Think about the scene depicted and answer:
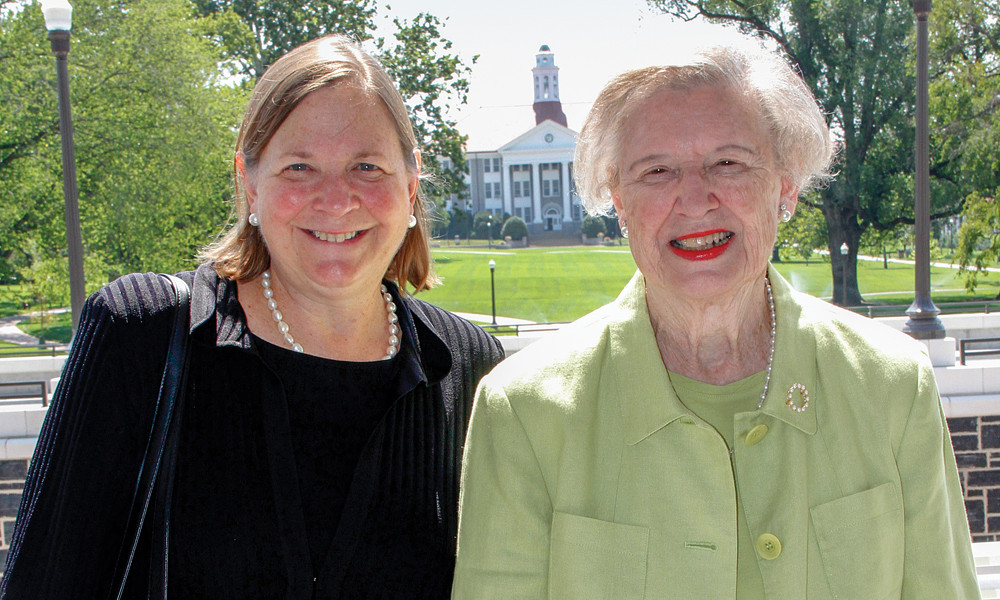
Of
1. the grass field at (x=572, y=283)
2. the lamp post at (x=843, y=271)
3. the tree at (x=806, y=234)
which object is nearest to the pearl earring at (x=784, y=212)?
the grass field at (x=572, y=283)

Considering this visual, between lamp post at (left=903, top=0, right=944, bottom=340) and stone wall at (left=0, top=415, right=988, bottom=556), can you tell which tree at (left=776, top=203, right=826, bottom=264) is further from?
stone wall at (left=0, top=415, right=988, bottom=556)

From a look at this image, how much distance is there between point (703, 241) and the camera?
182 centimetres

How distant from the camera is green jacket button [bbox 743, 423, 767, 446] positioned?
5.54 ft

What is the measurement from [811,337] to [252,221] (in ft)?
4.22

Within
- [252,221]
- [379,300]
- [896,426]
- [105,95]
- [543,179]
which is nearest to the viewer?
[896,426]

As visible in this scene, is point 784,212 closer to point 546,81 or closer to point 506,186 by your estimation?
point 506,186

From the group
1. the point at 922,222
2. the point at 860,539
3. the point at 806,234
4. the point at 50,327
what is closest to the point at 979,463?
the point at 922,222

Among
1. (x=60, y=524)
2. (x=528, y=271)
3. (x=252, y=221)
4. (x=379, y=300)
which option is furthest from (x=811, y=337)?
(x=528, y=271)

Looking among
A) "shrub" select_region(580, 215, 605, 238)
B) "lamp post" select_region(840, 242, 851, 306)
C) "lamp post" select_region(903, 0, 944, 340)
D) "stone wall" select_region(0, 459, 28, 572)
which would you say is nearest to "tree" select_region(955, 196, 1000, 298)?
"lamp post" select_region(840, 242, 851, 306)

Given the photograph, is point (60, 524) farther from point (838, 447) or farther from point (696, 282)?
point (838, 447)

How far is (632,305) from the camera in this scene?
75.2 inches

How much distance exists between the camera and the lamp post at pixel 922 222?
381 inches

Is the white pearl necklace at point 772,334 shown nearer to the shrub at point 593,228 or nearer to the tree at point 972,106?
the tree at point 972,106

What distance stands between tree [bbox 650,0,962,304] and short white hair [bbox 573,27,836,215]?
22.5 meters
